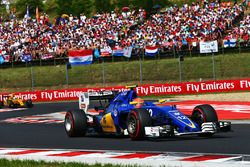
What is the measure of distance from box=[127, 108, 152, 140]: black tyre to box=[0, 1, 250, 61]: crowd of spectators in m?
24.3

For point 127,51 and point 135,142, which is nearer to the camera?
point 135,142

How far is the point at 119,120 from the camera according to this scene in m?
13.2

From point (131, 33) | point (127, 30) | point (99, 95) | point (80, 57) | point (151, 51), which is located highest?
point (127, 30)

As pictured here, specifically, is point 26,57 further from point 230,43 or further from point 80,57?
point 230,43

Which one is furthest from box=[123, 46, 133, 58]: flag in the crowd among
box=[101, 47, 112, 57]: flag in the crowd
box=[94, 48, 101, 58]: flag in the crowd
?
box=[94, 48, 101, 58]: flag in the crowd

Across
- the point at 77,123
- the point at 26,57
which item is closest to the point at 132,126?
the point at 77,123

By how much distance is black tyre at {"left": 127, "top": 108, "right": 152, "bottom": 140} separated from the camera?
11957 millimetres

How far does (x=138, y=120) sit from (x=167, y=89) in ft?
75.6

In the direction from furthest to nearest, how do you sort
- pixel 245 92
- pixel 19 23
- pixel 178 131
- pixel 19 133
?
pixel 19 23
pixel 245 92
pixel 19 133
pixel 178 131

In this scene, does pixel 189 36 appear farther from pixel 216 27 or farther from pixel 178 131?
pixel 178 131

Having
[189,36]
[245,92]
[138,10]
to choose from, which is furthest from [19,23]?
[245,92]

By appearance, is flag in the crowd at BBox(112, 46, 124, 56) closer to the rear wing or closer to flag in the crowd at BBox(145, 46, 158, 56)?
flag in the crowd at BBox(145, 46, 158, 56)

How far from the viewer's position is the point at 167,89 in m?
34.9

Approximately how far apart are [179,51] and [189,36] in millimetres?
1910
